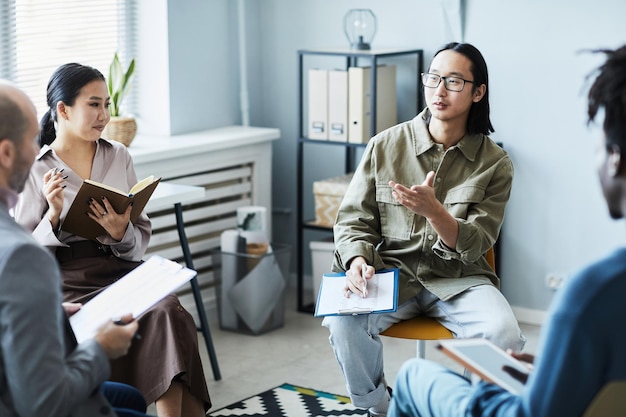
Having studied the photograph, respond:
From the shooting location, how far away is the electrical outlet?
407 centimetres

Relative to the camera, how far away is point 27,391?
1.49 m

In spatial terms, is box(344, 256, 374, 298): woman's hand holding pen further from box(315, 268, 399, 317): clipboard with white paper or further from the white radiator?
the white radiator

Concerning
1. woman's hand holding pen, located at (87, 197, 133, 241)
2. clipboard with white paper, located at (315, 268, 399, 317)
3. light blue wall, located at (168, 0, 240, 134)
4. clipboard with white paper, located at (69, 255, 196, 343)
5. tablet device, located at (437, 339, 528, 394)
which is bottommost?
clipboard with white paper, located at (315, 268, 399, 317)

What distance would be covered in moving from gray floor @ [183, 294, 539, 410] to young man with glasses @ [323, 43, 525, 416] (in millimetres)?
721

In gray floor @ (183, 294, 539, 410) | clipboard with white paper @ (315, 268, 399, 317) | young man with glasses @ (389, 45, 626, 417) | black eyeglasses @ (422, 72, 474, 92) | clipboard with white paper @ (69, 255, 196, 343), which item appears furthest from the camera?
gray floor @ (183, 294, 539, 410)

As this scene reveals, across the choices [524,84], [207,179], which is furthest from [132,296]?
[524,84]

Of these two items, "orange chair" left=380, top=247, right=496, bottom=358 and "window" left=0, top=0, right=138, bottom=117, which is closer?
"orange chair" left=380, top=247, right=496, bottom=358

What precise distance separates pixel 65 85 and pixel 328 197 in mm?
1694

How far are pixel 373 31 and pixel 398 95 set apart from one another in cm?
30

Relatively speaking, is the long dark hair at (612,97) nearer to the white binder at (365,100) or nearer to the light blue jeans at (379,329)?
the light blue jeans at (379,329)

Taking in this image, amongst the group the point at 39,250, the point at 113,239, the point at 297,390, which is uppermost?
the point at 39,250

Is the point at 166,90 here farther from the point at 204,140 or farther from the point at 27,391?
the point at 27,391

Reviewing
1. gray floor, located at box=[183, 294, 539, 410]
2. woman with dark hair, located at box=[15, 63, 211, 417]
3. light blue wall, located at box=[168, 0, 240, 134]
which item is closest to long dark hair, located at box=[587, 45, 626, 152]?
woman with dark hair, located at box=[15, 63, 211, 417]

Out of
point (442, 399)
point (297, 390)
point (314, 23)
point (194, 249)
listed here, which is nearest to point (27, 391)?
point (442, 399)
